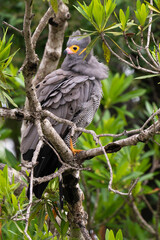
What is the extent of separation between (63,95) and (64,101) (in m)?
0.05

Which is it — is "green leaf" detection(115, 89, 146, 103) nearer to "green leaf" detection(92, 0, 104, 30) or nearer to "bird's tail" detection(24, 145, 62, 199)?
"bird's tail" detection(24, 145, 62, 199)

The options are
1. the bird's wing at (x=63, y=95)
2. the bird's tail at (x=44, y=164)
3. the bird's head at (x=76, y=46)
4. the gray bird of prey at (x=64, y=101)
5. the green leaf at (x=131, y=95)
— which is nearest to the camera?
the bird's tail at (x=44, y=164)

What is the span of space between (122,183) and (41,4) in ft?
6.85

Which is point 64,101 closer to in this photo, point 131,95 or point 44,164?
point 44,164

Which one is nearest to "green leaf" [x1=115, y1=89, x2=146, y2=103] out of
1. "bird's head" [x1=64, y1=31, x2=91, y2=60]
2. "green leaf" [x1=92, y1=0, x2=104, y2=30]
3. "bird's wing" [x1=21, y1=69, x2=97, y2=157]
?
"bird's head" [x1=64, y1=31, x2=91, y2=60]

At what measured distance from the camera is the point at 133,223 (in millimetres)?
4820

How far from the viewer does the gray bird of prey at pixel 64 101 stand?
340 cm

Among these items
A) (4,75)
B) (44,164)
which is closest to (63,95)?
(44,164)

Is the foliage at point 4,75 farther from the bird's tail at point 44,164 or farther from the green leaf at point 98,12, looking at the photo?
the bird's tail at point 44,164

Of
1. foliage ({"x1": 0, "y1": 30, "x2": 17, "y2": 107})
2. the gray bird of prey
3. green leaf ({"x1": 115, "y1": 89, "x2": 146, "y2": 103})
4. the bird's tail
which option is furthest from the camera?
green leaf ({"x1": 115, "y1": 89, "x2": 146, "y2": 103})

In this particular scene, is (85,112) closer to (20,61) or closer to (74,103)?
(74,103)

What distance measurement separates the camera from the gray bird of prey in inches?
134

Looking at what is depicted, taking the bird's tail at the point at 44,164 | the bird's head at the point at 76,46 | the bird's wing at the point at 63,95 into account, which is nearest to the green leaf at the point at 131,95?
the bird's head at the point at 76,46

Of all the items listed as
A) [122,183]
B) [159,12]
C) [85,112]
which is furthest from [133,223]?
[159,12]
